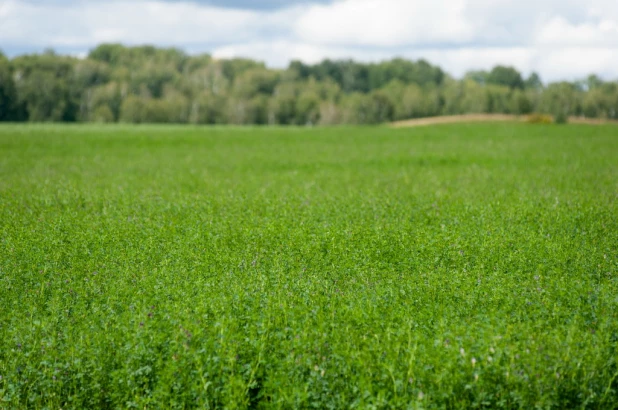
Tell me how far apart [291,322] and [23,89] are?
10314 centimetres

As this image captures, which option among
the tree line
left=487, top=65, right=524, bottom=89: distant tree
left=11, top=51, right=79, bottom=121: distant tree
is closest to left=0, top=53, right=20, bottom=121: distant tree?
the tree line

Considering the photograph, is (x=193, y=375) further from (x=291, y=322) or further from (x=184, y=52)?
(x=184, y=52)

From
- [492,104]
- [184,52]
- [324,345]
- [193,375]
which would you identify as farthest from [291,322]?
[184,52]

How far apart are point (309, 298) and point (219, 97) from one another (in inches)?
4457

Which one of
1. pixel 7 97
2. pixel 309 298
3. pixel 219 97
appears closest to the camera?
pixel 309 298

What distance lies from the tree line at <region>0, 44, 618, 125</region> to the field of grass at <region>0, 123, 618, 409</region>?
9084 cm

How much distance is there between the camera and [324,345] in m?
7.41

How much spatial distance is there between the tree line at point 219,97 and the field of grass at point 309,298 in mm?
90836

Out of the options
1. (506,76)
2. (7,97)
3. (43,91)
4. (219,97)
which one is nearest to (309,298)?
(7,97)

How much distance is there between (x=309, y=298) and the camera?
28.8ft

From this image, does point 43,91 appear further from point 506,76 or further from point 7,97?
point 506,76

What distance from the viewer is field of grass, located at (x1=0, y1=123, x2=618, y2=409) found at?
6.93 metres

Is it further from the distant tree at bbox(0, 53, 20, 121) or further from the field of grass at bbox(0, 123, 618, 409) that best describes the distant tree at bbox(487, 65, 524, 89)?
the field of grass at bbox(0, 123, 618, 409)

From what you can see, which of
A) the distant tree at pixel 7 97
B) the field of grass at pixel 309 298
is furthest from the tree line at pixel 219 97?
the field of grass at pixel 309 298
